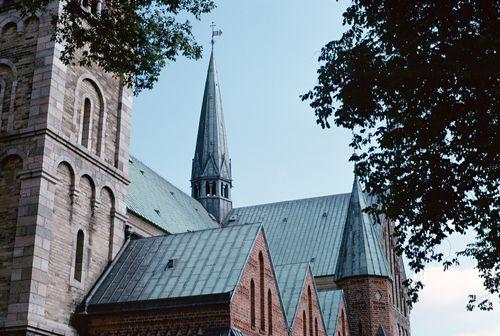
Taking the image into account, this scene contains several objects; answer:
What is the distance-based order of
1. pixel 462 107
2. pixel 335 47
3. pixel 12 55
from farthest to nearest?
pixel 12 55 → pixel 335 47 → pixel 462 107

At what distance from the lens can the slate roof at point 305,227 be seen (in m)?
45.8

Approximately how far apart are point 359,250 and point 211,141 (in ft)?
61.9

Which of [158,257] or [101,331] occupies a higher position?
[158,257]

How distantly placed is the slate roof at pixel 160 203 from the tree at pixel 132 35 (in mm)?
16124

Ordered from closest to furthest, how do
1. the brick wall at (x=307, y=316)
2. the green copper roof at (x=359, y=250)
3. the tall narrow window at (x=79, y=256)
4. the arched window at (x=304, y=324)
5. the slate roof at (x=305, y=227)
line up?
the tall narrow window at (x=79, y=256)
the brick wall at (x=307, y=316)
the arched window at (x=304, y=324)
the green copper roof at (x=359, y=250)
the slate roof at (x=305, y=227)

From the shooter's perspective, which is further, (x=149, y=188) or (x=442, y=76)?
(x=149, y=188)

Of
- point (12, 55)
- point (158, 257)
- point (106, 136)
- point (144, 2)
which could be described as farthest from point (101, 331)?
point (144, 2)

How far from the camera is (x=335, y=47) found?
14352mm

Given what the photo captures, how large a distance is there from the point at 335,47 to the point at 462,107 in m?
3.00

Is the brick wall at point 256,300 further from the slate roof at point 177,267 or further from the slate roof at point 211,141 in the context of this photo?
the slate roof at point 211,141

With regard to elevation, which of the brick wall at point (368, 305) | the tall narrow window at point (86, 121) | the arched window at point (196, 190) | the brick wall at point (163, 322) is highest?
the arched window at point (196, 190)

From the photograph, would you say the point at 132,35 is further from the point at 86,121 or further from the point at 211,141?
the point at 211,141

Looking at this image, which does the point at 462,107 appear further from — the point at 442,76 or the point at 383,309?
the point at 383,309

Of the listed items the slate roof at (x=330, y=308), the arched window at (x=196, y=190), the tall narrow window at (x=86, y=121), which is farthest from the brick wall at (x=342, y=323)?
the arched window at (x=196, y=190)
